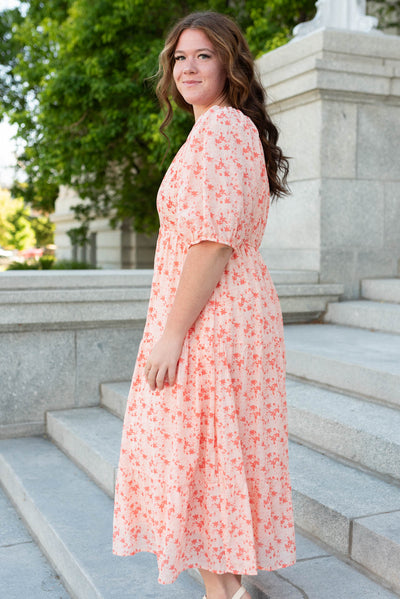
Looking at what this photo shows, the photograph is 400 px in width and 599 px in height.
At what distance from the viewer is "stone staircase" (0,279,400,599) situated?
257cm

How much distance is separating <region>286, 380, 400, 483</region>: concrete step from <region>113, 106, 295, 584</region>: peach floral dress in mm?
1010

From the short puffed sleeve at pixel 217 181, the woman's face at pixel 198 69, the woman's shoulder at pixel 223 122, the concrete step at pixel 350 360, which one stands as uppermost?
the woman's face at pixel 198 69

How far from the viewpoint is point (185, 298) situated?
77.1 inches

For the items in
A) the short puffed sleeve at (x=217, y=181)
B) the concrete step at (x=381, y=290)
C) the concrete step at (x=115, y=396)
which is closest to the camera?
the short puffed sleeve at (x=217, y=181)

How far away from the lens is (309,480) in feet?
10.00

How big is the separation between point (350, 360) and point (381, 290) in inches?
65.3

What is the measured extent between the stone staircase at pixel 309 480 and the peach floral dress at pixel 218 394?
545mm

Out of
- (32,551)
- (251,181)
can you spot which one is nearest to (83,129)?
(32,551)

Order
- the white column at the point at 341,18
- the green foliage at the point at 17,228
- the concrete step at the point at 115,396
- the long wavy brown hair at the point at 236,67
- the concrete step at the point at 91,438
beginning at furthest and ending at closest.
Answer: the green foliage at the point at 17,228, the white column at the point at 341,18, the concrete step at the point at 115,396, the concrete step at the point at 91,438, the long wavy brown hair at the point at 236,67

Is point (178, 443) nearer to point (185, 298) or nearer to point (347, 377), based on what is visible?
point (185, 298)

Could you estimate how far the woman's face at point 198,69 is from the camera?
2092 millimetres

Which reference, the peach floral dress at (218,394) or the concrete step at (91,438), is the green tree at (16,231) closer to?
the concrete step at (91,438)

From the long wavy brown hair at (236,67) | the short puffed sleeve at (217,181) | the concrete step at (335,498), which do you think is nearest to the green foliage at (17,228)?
the concrete step at (335,498)

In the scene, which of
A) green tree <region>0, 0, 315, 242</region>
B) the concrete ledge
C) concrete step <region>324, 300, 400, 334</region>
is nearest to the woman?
the concrete ledge
